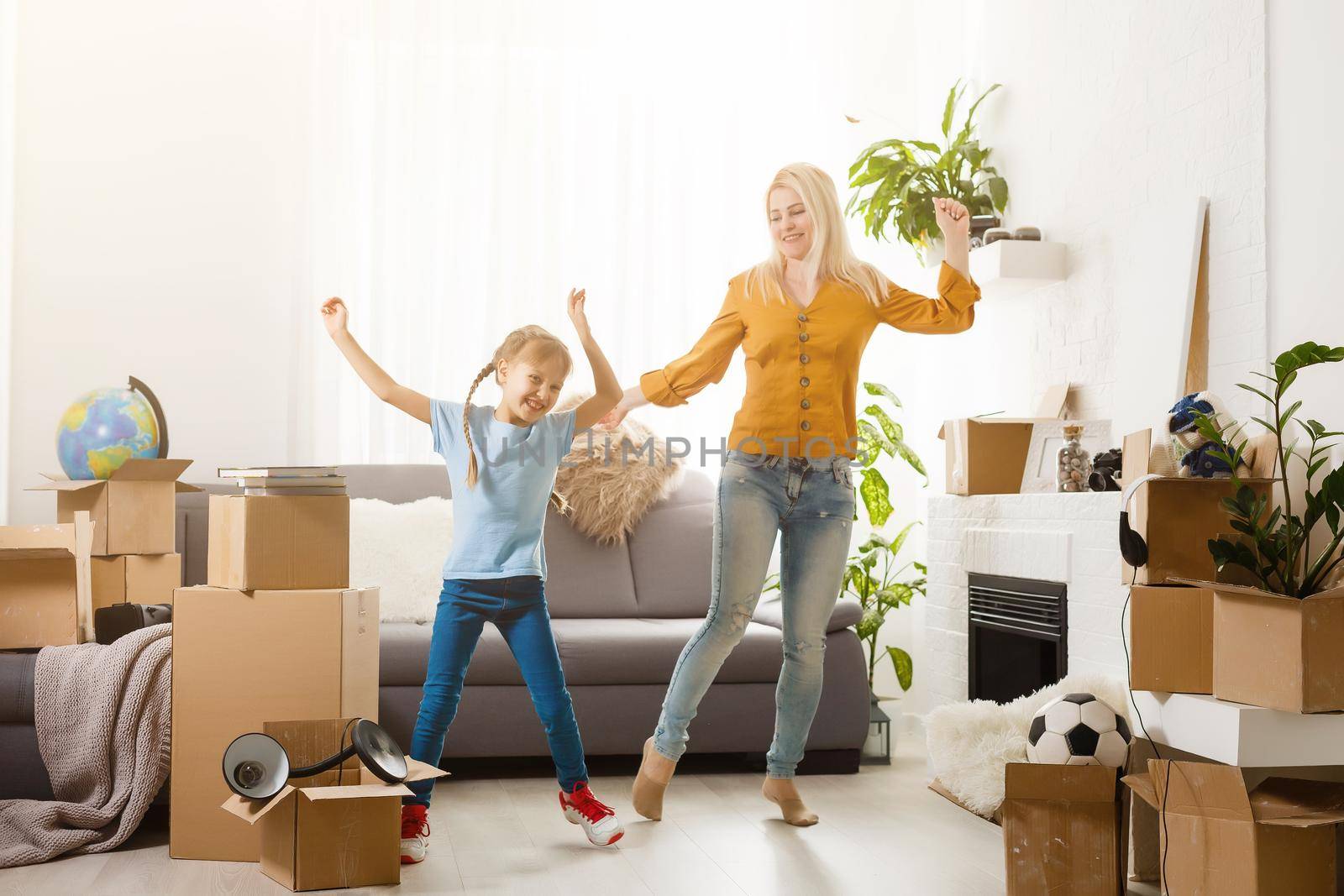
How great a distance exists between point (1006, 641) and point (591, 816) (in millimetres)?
1366

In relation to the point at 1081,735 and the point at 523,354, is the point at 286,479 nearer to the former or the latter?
the point at 523,354

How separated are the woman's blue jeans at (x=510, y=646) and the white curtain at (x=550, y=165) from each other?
5.17 feet

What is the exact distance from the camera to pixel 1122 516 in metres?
2.14

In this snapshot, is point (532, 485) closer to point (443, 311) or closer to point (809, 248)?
point (809, 248)

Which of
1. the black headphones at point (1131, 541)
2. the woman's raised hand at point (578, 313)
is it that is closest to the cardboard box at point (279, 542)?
the woman's raised hand at point (578, 313)

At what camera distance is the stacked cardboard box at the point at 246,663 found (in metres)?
2.31

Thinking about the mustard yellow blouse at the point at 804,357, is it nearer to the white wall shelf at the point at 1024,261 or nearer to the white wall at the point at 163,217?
the white wall shelf at the point at 1024,261

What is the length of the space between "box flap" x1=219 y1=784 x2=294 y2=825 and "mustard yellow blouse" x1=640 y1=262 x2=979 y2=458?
1.15m

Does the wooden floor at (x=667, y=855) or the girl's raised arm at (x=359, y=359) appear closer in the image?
the wooden floor at (x=667, y=855)

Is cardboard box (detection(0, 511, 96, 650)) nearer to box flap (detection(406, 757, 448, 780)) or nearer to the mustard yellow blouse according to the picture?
box flap (detection(406, 757, 448, 780))

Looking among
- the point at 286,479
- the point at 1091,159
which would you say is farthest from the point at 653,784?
the point at 1091,159

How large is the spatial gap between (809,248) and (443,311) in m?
1.89

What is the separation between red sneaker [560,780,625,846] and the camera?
7.98ft

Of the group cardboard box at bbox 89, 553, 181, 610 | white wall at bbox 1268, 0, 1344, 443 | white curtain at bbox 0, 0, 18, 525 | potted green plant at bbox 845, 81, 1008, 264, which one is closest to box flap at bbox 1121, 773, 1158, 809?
white wall at bbox 1268, 0, 1344, 443
